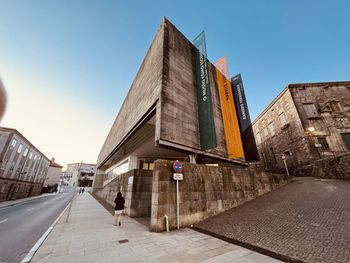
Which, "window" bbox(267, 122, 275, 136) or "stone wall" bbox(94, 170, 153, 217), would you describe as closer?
"stone wall" bbox(94, 170, 153, 217)

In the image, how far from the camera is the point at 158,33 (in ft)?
43.3

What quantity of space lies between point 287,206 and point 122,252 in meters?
8.55

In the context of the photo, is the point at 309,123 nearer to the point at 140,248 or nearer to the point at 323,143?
the point at 323,143

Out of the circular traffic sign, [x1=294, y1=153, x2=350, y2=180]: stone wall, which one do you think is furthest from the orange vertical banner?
the circular traffic sign

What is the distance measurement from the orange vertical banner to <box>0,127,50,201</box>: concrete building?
122 ft

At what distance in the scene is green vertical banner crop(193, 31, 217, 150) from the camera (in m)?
11.9

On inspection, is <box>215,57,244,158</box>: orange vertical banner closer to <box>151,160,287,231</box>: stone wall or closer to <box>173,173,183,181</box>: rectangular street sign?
<box>151,160,287,231</box>: stone wall

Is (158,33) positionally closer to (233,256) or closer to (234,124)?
(234,124)

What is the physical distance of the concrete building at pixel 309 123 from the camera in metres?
16.7

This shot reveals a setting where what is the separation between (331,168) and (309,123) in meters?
6.08

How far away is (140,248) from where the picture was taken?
498 centimetres

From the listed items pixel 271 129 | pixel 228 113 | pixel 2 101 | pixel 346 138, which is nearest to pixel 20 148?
pixel 228 113

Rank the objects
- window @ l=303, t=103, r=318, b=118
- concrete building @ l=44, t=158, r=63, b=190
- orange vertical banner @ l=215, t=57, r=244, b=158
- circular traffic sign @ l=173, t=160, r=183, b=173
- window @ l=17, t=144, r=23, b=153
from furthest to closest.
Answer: concrete building @ l=44, t=158, r=63, b=190
window @ l=17, t=144, r=23, b=153
window @ l=303, t=103, r=318, b=118
orange vertical banner @ l=215, t=57, r=244, b=158
circular traffic sign @ l=173, t=160, r=183, b=173

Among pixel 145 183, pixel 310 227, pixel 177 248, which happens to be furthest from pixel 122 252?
pixel 310 227
